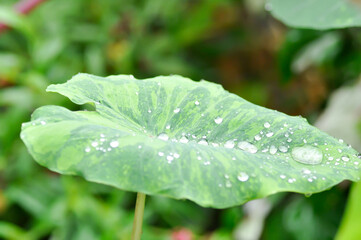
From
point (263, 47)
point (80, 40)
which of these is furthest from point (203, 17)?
point (80, 40)

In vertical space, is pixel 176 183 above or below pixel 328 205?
above

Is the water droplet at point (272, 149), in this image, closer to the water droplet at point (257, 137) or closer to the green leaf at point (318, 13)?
the water droplet at point (257, 137)

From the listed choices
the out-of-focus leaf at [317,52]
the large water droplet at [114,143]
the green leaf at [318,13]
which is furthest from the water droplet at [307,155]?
the out-of-focus leaf at [317,52]

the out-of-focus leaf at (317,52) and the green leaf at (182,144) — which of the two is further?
the out-of-focus leaf at (317,52)

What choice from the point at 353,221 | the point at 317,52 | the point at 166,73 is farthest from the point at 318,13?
the point at 166,73

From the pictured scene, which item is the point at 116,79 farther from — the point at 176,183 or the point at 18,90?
the point at 18,90

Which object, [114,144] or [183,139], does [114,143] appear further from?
[183,139]
